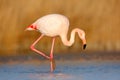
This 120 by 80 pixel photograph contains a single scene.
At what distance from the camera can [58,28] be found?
43.1 feet

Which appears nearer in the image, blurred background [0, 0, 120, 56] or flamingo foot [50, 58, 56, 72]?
flamingo foot [50, 58, 56, 72]

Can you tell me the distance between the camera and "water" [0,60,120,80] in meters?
11.6

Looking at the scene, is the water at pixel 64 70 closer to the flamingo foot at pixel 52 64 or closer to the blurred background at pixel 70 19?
the flamingo foot at pixel 52 64

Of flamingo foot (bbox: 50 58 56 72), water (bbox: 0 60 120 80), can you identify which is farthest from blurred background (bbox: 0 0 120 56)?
flamingo foot (bbox: 50 58 56 72)

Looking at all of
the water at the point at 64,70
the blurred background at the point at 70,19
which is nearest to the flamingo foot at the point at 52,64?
the water at the point at 64,70

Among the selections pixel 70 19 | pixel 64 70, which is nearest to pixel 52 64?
pixel 64 70

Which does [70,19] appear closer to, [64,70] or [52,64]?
[52,64]

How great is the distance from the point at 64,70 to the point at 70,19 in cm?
Answer: 298

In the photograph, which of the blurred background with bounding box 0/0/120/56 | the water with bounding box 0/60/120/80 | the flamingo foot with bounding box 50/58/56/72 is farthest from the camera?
the blurred background with bounding box 0/0/120/56

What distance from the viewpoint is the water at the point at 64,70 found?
11.6 meters

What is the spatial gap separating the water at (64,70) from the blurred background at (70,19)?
1.25 metres

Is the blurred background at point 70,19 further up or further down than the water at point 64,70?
further up

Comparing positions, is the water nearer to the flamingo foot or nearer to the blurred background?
the flamingo foot

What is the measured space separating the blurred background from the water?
49.1 inches
